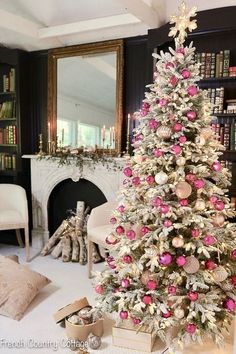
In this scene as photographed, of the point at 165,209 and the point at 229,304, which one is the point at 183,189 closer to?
the point at 165,209

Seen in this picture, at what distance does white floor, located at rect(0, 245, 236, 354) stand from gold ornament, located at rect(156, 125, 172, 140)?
4.26ft

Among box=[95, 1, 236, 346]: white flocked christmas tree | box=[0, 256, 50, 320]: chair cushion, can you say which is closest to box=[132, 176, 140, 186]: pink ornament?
box=[95, 1, 236, 346]: white flocked christmas tree

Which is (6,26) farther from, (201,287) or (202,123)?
(201,287)

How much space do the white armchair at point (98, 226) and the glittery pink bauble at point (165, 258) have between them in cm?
113

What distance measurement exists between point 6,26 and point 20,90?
784mm

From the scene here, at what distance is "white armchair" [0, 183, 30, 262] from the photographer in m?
3.58

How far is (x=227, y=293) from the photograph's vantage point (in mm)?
2098

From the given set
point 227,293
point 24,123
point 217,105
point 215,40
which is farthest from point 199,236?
point 24,123

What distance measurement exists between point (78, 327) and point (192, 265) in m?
0.90

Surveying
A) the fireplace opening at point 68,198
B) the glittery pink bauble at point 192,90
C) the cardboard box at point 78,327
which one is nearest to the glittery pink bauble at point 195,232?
the glittery pink bauble at point 192,90

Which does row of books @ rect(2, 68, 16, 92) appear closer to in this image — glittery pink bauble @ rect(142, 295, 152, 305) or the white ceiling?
the white ceiling

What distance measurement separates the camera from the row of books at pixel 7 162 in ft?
13.5

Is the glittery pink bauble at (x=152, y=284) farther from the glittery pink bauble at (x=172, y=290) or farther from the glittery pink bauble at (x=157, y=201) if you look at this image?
the glittery pink bauble at (x=157, y=201)

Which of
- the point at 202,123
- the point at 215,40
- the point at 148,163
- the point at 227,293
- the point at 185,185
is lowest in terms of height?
the point at 227,293
